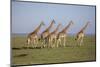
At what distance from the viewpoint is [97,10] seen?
267cm

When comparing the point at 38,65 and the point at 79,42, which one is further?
the point at 79,42

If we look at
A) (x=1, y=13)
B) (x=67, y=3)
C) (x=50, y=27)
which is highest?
(x=67, y=3)

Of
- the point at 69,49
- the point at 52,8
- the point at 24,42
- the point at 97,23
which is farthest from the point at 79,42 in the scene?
the point at 24,42

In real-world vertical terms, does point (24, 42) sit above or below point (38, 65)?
above

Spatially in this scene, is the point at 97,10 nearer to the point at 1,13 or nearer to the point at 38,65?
the point at 38,65

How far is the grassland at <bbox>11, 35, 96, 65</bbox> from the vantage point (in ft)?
7.50

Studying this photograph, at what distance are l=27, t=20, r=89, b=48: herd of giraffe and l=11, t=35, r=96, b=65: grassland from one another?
0.05 m

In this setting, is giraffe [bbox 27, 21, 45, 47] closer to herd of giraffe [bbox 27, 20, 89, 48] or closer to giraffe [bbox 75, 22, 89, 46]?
herd of giraffe [bbox 27, 20, 89, 48]

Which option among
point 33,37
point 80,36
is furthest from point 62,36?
point 33,37

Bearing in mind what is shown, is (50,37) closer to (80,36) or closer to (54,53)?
(54,53)

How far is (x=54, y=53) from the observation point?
8.03 ft

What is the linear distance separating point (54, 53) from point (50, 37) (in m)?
0.20

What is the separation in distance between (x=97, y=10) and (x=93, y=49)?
0.51 metres

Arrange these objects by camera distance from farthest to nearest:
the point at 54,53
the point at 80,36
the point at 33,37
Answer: the point at 80,36 → the point at 54,53 → the point at 33,37
